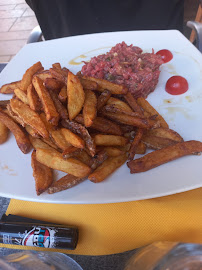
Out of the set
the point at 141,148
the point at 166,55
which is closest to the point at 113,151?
the point at 141,148

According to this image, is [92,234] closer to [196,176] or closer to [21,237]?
[21,237]

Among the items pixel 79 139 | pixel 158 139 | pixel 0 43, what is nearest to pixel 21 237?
pixel 79 139

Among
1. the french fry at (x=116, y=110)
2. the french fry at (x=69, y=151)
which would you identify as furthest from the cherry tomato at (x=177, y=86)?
the french fry at (x=69, y=151)

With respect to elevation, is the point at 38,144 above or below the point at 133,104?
below

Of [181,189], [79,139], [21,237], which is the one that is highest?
[79,139]

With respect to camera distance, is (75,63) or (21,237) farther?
(75,63)

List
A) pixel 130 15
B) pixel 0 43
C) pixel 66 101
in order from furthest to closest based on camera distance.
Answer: pixel 0 43
pixel 130 15
pixel 66 101

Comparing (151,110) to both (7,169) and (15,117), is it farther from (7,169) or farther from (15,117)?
(7,169)
